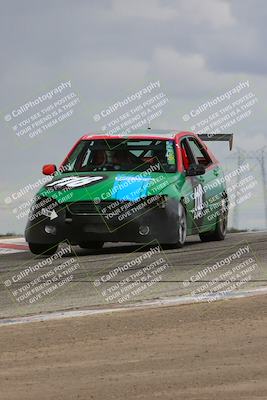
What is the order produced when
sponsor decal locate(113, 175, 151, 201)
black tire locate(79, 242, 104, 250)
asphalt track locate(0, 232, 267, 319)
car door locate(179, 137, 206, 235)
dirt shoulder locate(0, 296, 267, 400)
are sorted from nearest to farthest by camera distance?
dirt shoulder locate(0, 296, 267, 400)
asphalt track locate(0, 232, 267, 319)
sponsor decal locate(113, 175, 151, 201)
car door locate(179, 137, 206, 235)
black tire locate(79, 242, 104, 250)

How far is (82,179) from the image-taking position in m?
15.7

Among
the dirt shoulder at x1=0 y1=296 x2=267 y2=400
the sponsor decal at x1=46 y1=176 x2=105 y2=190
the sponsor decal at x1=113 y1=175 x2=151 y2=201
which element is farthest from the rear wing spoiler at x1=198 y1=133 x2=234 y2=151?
the dirt shoulder at x1=0 y1=296 x2=267 y2=400

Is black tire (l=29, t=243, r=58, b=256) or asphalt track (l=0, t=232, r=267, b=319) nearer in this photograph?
asphalt track (l=0, t=232, r=267, b=319)

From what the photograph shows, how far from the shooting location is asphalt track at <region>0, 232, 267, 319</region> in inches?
451

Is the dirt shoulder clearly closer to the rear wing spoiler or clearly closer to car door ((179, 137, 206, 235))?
car door ((179, 137, 206, 235))

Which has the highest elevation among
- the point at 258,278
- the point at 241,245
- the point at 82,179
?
the point at 82,179

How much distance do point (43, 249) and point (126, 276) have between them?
312 centimetres

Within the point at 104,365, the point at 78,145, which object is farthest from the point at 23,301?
the point at 78,145

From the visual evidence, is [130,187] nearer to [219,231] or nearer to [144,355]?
[219,231]

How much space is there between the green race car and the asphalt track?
32 centimetres

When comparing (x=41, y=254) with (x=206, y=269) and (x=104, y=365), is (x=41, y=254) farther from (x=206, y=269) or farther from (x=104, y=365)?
(x=104, y=365)

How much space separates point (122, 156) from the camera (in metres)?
16.5

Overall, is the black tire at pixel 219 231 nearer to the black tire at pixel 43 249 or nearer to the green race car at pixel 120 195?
the green race car at pixel 120 195

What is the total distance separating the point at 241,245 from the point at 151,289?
5.29 metres
